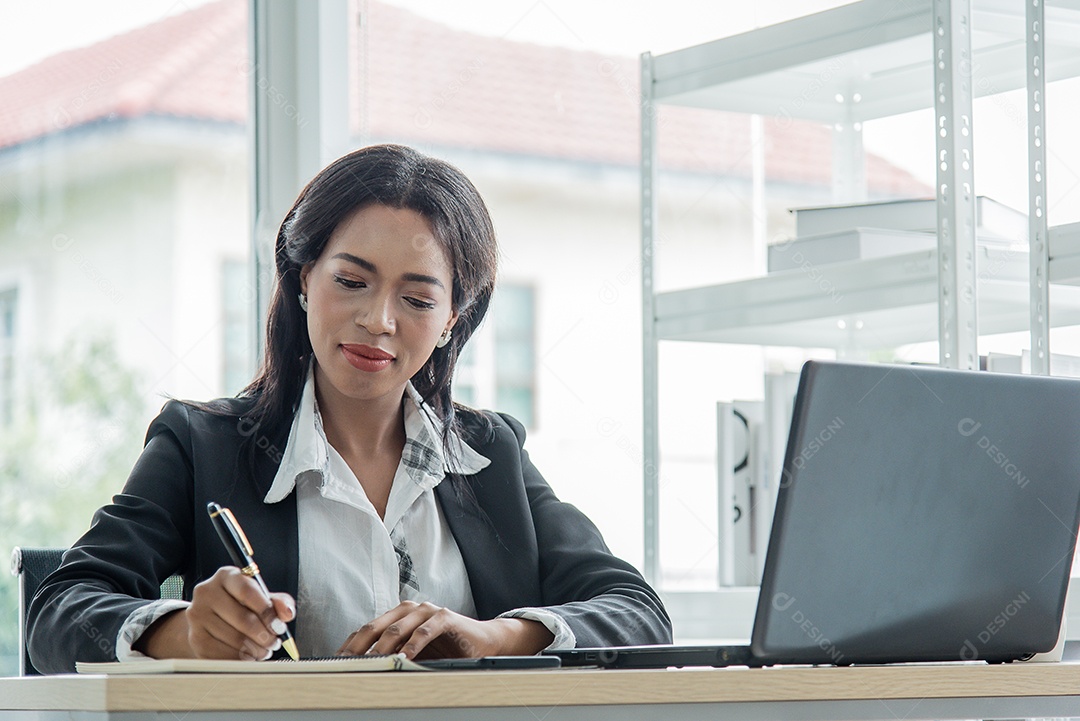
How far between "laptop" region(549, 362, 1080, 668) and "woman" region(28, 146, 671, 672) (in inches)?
15.5

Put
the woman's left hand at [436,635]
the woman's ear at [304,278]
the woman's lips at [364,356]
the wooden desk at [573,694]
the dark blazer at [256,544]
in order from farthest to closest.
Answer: the woman's ear at [304,278], the woman's lips at [364,356], the dark blazer at [256,544], the woman's left hand at [436,635], the wooden desk at [573,694]

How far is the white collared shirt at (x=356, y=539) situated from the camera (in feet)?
4.71

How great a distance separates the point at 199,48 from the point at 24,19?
0.38 m

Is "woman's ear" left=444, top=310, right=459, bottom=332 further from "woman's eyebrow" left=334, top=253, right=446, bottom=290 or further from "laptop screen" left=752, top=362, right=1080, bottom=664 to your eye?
"laptop screen" left=752, top=362, right=1080, bottom=664

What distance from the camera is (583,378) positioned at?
11.0ft

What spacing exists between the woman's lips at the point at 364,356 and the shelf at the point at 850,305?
679 mm

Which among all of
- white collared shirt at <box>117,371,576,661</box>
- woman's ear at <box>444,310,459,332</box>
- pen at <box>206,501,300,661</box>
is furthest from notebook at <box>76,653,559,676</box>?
woman's ear at <box>444,310,459,332</box>

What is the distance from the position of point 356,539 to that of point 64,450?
1027mm

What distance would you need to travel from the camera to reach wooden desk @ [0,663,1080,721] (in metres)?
0.68

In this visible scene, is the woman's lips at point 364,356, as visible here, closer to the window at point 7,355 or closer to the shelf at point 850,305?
the shelf at point 850,305

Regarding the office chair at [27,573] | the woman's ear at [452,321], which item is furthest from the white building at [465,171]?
the office chair at [27,573]

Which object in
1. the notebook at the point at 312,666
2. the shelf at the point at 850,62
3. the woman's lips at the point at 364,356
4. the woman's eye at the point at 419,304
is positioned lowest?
the notebook at the point at 312,666

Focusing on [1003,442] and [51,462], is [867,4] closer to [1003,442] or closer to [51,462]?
[1003,442]

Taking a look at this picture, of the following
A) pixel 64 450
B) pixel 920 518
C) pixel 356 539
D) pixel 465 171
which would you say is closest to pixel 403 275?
pixel 356 539
